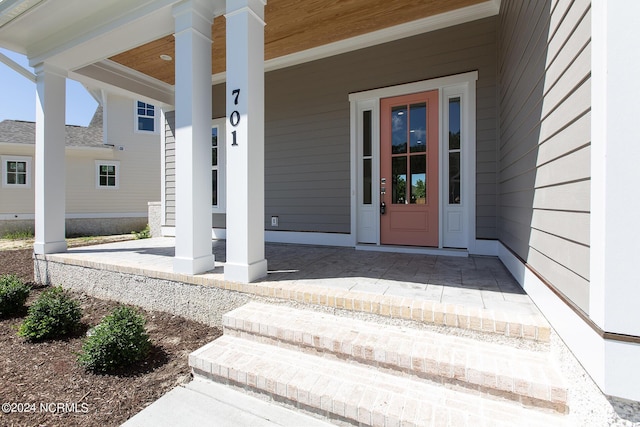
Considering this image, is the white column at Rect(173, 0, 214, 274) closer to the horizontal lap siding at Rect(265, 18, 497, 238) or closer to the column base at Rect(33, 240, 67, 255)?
the horizontal lap siding at Rect(265, 18, 497, 238)

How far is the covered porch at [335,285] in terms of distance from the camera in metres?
1.97

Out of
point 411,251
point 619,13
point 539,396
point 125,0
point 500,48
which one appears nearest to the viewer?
point 619,13

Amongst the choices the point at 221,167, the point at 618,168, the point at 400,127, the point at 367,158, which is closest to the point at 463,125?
the point at 400,127

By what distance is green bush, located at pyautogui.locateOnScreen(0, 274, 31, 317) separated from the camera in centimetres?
338

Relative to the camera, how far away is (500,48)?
3557 millimetres

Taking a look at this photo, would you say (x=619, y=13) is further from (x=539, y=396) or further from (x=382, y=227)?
(x=382, y=227)

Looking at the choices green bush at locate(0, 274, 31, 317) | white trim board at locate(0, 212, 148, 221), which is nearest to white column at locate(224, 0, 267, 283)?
green bush at locate(0, 274, 31, 317)

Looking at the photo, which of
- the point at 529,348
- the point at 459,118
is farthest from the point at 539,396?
the point at 459,118

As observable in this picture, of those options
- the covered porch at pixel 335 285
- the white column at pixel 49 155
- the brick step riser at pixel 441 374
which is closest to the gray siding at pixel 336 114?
the covered porch at pixel 335 285

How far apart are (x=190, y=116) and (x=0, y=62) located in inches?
138

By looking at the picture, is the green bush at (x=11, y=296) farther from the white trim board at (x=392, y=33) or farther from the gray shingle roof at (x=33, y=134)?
the gray shingle roof at (x=33, y=134)

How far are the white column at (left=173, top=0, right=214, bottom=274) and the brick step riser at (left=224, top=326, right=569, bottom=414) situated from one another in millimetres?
1318

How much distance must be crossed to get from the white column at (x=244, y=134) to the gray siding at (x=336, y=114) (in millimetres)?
2059

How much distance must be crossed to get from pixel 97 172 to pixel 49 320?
33.8ft
